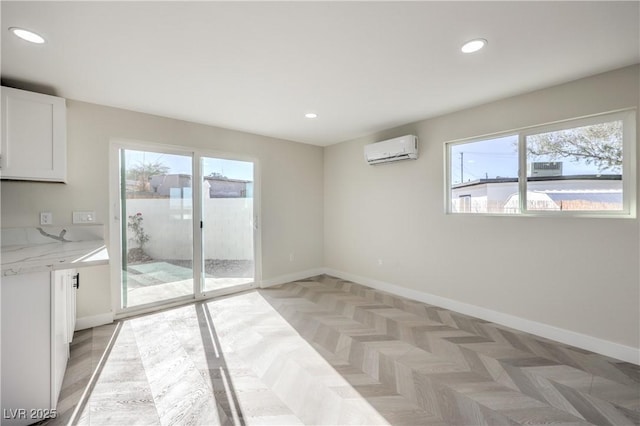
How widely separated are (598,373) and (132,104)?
16.2ft

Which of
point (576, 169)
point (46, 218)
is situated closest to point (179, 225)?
point (46, 218)

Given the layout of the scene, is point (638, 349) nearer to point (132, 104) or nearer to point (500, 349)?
point (500, 349)

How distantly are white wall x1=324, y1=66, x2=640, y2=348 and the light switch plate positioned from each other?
136 inches

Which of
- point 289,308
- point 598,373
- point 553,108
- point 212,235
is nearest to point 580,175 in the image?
point 553,108

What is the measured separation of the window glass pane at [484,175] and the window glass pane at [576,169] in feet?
0.58

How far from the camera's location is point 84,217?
2.94 metres

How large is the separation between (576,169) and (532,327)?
1608 mm

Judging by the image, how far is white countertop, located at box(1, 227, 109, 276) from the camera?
1.63 metres

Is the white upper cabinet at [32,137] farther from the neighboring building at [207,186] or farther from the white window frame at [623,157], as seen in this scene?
the white window frame at [623,157]

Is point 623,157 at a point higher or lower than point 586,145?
lower

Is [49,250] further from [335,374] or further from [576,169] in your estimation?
[576,169]

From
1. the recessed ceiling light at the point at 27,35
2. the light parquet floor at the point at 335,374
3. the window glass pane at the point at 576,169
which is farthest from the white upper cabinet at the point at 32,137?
the window glass pane at the point at 576,169

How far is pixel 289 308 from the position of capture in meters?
3.56

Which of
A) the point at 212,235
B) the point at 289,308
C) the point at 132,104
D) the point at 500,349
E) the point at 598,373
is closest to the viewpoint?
the point at 598,373
